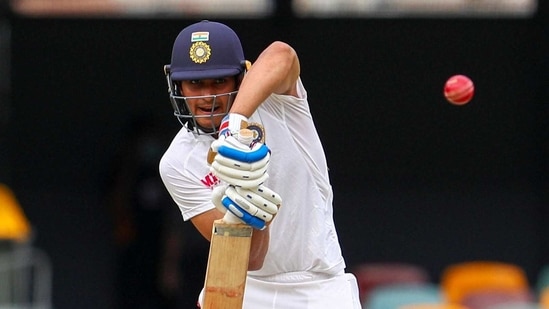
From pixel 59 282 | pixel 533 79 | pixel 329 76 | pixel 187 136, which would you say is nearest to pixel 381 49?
pixel 329 76

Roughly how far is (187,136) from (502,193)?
5.37 metres

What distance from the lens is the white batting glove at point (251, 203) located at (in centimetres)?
311

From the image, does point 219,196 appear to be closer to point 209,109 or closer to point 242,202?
point 242,202

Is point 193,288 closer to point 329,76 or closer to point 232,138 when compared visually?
point 329,76

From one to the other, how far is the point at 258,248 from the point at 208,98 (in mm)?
411

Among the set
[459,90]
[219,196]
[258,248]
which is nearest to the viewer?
[219,196]

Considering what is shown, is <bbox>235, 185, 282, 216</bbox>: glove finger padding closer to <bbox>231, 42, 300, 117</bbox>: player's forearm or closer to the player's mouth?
<bbox>231, 42, 300, 117</bbox>: player's forearm

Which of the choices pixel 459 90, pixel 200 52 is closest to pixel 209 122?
pixel 200 52

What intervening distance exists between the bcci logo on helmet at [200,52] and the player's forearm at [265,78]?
0.21 metres

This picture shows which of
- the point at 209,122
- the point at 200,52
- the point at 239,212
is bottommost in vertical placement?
the point at 239,212

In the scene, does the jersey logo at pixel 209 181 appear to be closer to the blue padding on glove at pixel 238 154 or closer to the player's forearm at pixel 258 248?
the player's forearm at pixel 258 248

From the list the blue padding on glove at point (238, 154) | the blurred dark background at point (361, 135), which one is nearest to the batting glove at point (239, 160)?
the blue padding on glove at point (238, 154)

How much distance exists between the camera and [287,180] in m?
3.57

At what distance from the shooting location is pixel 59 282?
28.8 feet
